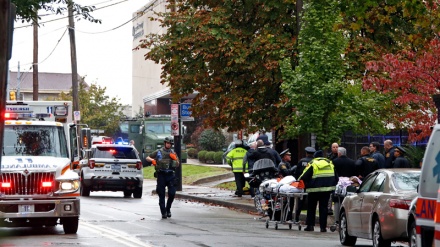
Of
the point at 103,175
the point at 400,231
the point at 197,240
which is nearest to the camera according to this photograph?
the point at 400,231

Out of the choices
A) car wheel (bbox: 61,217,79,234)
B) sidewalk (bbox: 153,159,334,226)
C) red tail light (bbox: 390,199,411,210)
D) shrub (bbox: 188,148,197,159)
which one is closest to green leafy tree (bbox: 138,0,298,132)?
sidewalk (bbox: 153,159,334,226)

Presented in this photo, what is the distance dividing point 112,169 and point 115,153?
60 cm

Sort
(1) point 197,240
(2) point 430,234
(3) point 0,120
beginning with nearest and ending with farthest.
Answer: (3) point 0,120, (2) point 430,234, (1) point 197,240

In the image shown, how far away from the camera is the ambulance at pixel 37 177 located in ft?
57.1

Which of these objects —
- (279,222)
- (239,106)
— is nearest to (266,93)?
(239,106)

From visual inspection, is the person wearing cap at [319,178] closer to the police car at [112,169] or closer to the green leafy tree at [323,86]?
the green leafy tree at [323,86]

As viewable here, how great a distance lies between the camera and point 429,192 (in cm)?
1075

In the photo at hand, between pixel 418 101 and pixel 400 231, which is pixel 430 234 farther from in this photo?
pixel 418 101

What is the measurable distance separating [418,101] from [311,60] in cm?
292

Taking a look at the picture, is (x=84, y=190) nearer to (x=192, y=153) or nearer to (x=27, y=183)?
(x=27, y=183)

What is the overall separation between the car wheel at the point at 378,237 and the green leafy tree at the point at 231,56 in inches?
478

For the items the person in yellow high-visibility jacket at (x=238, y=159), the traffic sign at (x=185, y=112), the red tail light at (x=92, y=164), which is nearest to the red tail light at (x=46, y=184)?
the person in yellow high-visibility jacket at (x=238, y=159)

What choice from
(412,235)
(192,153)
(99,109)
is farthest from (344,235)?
(99,109)

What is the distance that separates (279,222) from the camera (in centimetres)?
2081
